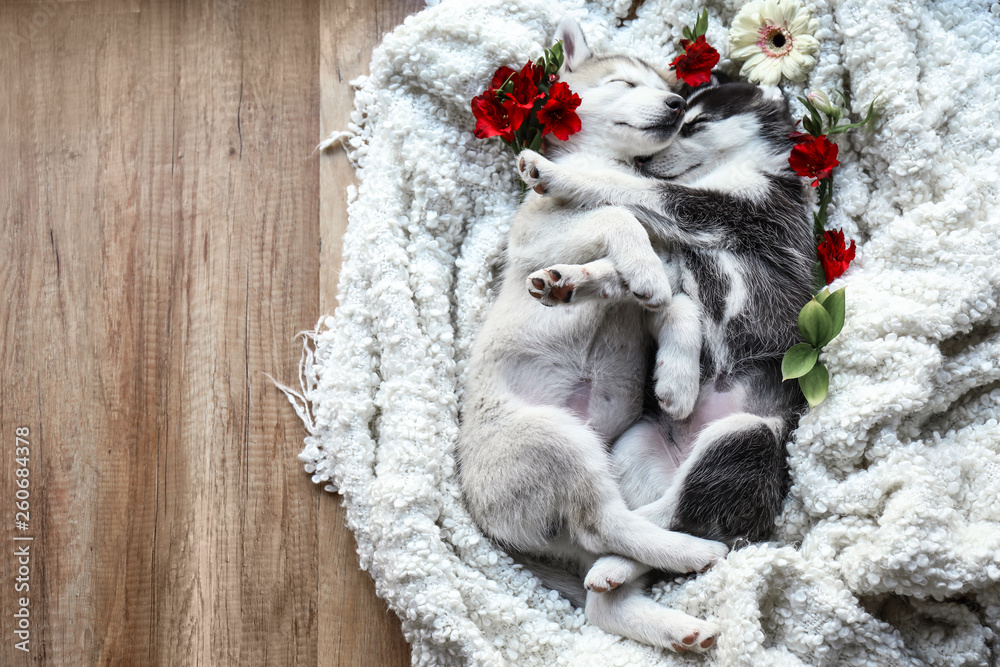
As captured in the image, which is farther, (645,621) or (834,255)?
(834,255)

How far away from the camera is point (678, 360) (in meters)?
2.03

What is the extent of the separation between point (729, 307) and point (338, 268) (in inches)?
52.1

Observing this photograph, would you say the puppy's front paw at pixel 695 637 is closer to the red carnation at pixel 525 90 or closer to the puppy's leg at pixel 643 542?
the puppy's leg at pixel 643 542

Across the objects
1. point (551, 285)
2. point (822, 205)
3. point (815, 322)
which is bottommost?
point (815, 322)

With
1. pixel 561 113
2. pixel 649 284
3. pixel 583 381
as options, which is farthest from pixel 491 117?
pixel 583 381

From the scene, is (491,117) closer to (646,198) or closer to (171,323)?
(646,198)

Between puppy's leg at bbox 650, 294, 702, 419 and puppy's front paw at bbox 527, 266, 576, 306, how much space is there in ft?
1.13

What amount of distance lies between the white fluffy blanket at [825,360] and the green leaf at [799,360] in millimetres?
61

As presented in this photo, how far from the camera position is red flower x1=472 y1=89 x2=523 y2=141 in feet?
7.38

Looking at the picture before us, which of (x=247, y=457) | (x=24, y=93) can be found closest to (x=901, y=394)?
(x=247, y=457)

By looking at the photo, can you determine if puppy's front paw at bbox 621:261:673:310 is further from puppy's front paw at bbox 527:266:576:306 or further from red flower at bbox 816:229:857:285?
red flower at bbox 816:229:857:285

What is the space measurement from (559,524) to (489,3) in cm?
175

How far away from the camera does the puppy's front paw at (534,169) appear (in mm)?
2107


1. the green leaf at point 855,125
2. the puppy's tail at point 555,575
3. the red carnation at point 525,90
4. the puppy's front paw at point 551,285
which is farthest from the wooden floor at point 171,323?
the green leaf at point 855,125
